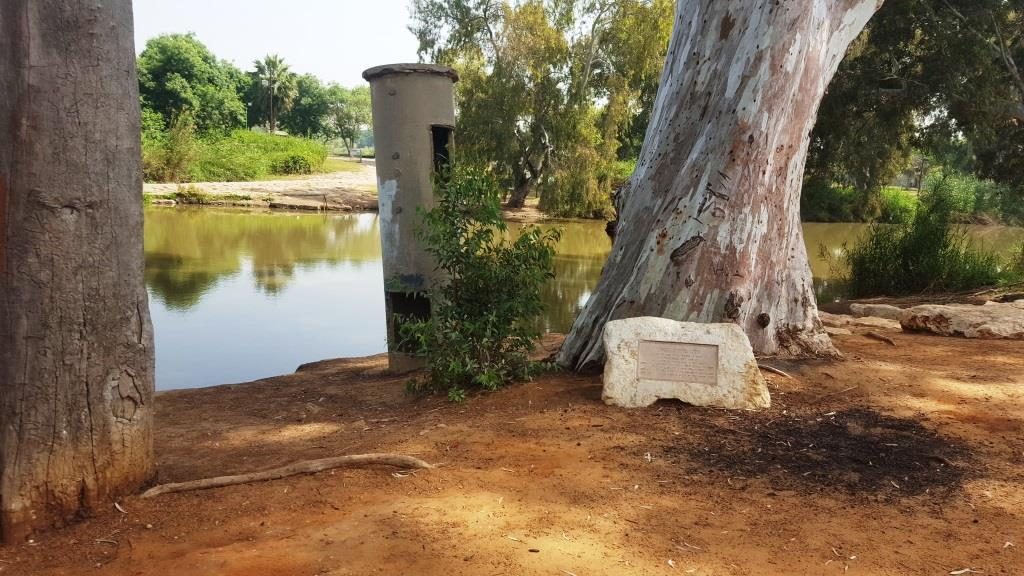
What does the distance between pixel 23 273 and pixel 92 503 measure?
0.85 meters

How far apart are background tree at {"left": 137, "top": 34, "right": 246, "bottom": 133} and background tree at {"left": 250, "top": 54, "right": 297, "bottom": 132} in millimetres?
12283

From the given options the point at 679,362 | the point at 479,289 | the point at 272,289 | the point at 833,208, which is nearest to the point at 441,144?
the point at 479,289

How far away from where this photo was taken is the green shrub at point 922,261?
34.5 feet

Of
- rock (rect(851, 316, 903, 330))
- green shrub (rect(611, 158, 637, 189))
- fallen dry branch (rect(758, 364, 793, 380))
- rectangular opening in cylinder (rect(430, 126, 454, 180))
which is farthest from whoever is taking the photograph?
green shrub (rect(611, 158, 637, 189))

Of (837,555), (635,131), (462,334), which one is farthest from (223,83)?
(837,555)

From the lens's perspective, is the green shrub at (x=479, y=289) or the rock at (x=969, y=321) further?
the rock at (x=969, y=321)

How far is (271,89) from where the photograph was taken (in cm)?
5531

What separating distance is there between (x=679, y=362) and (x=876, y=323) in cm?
388

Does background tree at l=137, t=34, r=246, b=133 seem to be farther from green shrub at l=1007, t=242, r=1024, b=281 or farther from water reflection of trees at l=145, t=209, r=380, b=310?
green shrub at l=1007, t=242, r=1024, b=281

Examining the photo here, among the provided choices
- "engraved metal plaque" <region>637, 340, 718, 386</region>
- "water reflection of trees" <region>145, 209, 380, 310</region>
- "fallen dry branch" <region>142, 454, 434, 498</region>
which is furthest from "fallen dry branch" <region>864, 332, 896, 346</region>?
"water reflection of trees" <region>145, 209, 380, 310</region>

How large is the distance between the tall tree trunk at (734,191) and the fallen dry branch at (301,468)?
6.46ft

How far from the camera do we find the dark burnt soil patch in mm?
3172

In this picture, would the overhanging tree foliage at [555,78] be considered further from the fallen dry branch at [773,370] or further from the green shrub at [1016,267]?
the fallen dry branch at [773,370]

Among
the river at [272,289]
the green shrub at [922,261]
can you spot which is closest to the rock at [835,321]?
the river at [272,289]
